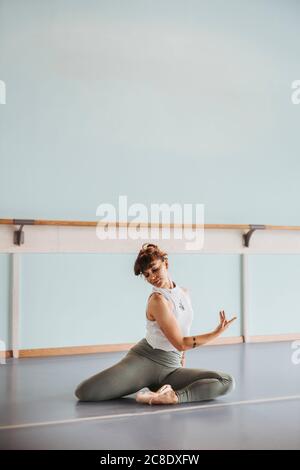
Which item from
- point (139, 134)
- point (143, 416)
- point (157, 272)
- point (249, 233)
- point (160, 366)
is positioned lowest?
point (143, 416)

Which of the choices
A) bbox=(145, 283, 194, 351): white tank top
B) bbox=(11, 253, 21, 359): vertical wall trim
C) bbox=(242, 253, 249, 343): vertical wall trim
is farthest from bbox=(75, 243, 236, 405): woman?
bbox=(242, 253, 249, 343): vertical wall trim

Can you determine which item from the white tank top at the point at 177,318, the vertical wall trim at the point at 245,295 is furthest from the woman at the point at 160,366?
the vertical wall trim at the point at 245,295

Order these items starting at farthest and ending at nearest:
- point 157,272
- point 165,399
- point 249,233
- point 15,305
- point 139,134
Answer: point 249,233
point 139,134
point 15,305
point 157,272
point 165,399

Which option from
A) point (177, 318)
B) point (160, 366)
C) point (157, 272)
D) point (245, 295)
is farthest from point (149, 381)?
point (245, 295)

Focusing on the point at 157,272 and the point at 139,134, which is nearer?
the point at 157,272

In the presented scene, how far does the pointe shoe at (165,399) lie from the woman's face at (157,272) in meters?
0.45

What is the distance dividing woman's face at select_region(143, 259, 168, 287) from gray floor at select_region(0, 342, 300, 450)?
0.50 meters

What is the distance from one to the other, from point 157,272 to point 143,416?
60 centimetres

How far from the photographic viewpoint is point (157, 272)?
2.78 metres

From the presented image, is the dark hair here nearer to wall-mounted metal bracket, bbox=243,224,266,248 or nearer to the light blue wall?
the light blue wall

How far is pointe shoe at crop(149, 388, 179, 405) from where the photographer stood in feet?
8.69

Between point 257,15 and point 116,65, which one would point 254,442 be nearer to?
point 116,65

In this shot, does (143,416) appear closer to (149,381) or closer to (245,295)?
(149,381)

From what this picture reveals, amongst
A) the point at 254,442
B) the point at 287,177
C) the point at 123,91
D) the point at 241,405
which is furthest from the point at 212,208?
the point at 254,442
